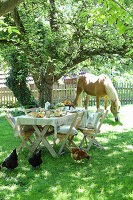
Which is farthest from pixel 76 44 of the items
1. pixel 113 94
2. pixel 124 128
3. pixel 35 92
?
pixel 35 92

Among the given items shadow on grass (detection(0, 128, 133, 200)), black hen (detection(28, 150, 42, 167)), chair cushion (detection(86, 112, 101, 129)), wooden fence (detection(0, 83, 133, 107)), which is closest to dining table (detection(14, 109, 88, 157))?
shadow on grass (detection(0, 128, 133, 200))

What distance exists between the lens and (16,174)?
4.71 metres

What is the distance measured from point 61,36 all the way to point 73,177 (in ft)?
18.5

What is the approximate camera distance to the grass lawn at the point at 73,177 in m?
3.81

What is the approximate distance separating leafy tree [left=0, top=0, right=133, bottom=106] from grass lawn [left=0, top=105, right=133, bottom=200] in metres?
3.53

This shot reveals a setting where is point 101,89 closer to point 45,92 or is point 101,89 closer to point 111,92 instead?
point 111,92

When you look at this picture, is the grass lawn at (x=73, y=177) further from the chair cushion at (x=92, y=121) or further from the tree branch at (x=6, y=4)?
the tree branch at (x=6, y=4)

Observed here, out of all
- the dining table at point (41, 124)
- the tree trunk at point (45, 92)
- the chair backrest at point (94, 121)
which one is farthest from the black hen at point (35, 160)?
the tree trunk at point (45, 92)

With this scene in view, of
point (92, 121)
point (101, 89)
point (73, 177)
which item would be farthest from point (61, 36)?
point (73, 177)

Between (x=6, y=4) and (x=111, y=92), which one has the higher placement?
(x=6, y=4)

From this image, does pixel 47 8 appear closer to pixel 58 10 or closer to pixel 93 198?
pixel 58 10

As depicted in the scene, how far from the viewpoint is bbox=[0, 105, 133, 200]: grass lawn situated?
3.81 metres

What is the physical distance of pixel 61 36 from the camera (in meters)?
8.51

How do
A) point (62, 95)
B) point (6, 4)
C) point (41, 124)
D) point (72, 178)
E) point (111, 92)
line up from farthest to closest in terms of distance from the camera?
point (62, 95), point (111, 92), point (41, 124), point (72, 178), point (6, 4)
